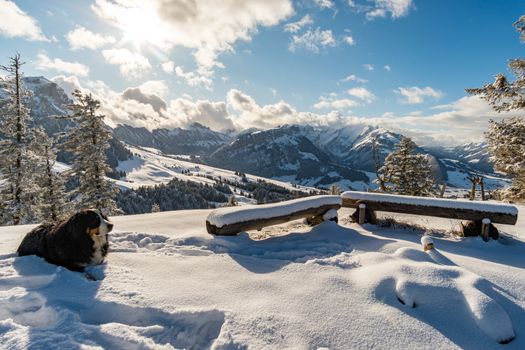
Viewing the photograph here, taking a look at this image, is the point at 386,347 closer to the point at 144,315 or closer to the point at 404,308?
the point at 404,308

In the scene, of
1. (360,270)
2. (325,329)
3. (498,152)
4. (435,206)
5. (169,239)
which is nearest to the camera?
(325,329)

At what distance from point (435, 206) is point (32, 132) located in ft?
88.6

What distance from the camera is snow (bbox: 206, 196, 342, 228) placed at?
8250 millimetres

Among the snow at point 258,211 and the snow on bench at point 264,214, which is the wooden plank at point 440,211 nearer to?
the snow on bench at point 264,214

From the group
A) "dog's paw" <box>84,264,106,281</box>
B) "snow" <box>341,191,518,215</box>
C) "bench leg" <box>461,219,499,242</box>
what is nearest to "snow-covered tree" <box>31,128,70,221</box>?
"dog's paw" <box>84,264,106,281</box>

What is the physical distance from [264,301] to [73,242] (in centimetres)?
430

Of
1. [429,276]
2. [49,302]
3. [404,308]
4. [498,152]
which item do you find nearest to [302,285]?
[404,308]

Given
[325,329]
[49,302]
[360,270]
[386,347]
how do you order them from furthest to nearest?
[360,270] < [49,302] < [325,329] < [386,347]

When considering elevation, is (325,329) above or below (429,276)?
below

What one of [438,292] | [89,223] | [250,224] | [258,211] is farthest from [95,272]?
[438,292]

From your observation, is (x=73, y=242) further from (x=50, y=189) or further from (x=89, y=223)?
(x=50, y=189)

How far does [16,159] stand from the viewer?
21203mm

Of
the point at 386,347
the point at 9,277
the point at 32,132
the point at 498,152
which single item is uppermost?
the point at 32,132

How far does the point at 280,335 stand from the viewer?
404 centimetres
